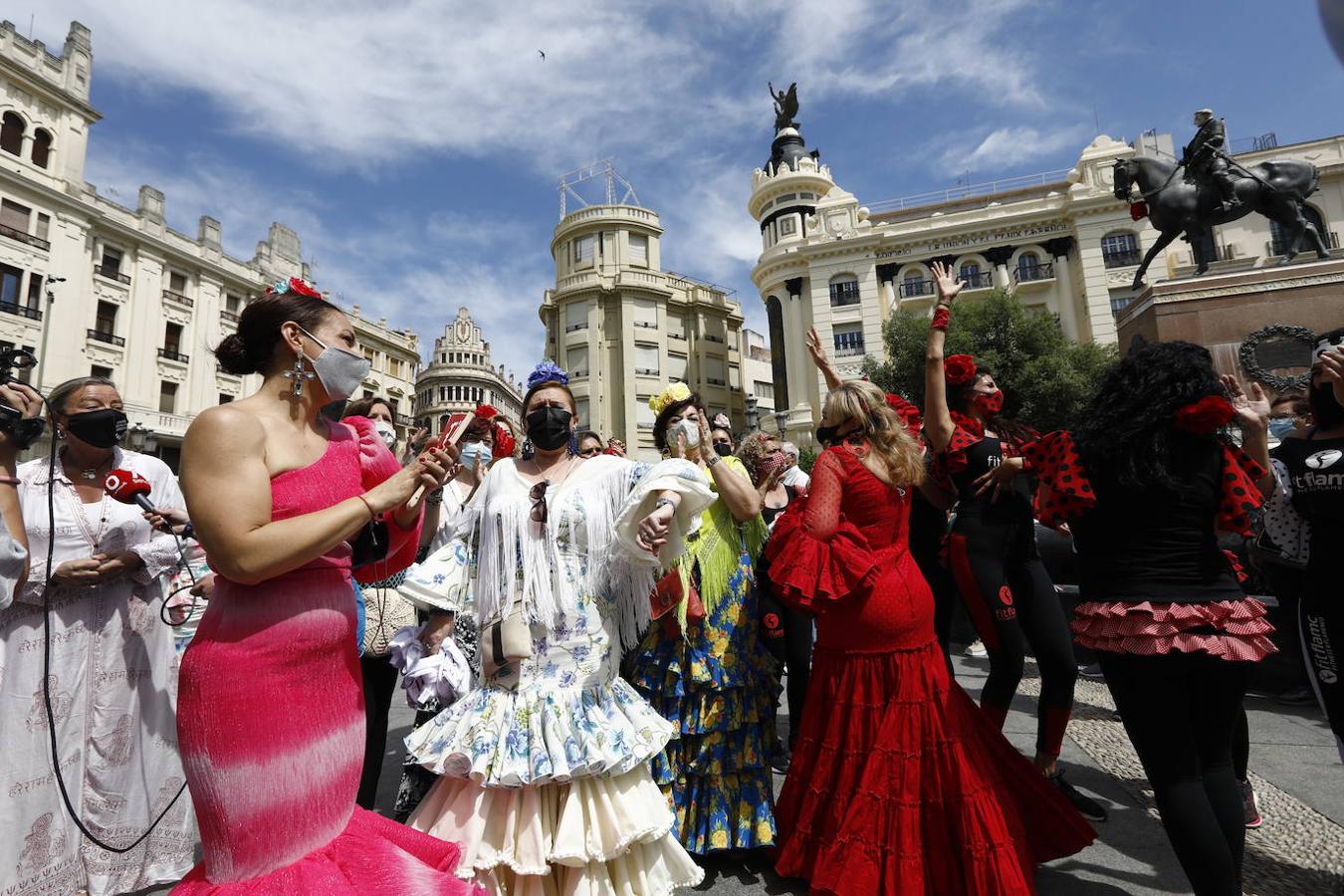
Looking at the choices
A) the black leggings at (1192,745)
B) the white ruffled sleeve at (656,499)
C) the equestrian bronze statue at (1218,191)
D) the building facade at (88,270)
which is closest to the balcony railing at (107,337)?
the building facade at (88,270)

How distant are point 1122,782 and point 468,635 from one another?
3468 mm

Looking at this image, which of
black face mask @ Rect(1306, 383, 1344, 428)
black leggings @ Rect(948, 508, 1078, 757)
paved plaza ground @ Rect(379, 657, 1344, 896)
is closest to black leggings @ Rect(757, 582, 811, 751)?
paved plaza ground @ Rect(379, 657, 1344, 896)

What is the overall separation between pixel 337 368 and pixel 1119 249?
1618 inches

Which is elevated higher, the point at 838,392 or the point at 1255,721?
the point at 838,392

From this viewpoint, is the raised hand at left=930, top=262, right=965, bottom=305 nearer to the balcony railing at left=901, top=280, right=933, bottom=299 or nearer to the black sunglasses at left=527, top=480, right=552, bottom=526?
the black sunglasses at left=527, top=480, right=552, bottom=526

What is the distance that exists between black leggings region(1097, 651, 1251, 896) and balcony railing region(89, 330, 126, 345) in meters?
35.9

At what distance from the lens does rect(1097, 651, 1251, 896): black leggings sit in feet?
6.79

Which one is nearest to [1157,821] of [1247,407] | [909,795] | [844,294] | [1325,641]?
[1325,641]

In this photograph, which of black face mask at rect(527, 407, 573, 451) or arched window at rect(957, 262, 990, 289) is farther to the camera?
arched window at rect(957, 262, 990, 289)

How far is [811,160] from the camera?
43.3 metres

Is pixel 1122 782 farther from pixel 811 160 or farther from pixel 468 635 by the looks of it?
pixel 811 160

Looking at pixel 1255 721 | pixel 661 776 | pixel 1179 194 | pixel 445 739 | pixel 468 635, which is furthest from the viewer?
pixel 1179 194

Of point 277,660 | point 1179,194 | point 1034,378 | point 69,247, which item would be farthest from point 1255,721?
point 69,247

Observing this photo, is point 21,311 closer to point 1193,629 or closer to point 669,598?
point 669,598
